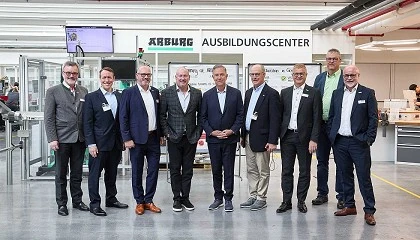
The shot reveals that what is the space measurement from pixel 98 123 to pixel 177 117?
81 centimetres

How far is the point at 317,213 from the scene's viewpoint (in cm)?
488

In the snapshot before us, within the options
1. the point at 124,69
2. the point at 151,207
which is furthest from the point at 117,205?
the point at 124,69

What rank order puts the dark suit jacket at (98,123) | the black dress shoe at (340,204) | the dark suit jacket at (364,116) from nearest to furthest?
the dark suit jacket at (364,116) → the dark suit jacket at (98,123) → the black dress shoe at (340,204)

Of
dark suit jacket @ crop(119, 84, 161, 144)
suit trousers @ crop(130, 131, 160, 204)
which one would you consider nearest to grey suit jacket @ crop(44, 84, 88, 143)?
dark suit jacket @ crop(119, 84, 161, 144)

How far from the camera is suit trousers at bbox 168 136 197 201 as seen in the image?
190 inches

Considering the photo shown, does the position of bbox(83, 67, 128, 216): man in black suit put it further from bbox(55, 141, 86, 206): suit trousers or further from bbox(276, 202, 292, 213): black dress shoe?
bbox(276, 202, 292, 213): black dress shoe

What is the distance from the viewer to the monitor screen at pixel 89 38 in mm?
9797

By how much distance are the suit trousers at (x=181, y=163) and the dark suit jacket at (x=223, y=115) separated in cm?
25

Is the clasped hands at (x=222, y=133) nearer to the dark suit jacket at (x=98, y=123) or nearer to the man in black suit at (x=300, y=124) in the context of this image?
the man in black suit at (x=300, y=124)

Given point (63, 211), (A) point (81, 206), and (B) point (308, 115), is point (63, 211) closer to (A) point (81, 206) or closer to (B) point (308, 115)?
(A) point (81, 206)

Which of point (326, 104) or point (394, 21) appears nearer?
point (326, 104)

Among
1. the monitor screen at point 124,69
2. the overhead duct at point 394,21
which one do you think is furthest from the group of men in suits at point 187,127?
the overhead duct at point 394,21

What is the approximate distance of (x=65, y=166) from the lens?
4.82 metres

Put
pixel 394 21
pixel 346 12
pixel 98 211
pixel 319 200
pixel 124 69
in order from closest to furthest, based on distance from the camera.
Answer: pixel 98 211
pixel 319 200
pixel 124 69
pixel 346 12
pixel 394 21
